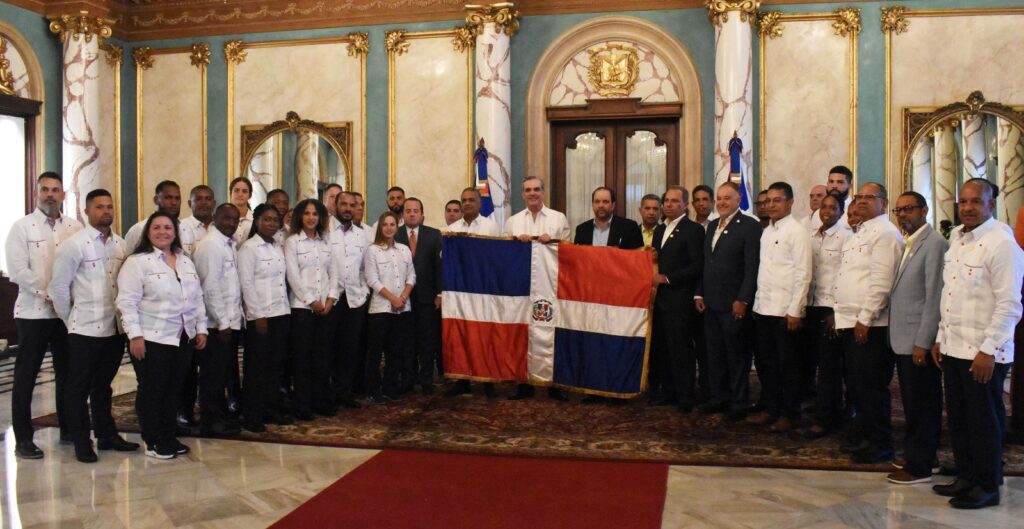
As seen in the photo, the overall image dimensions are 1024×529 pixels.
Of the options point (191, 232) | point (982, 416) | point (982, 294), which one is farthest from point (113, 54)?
point (982, 416)

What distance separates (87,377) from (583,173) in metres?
6.12

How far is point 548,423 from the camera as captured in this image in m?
5.13

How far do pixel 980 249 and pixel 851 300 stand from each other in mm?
859

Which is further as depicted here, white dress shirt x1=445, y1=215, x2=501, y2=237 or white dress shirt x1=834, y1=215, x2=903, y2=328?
white dress shirt x1=445, y1=215, x2=501, y2=237

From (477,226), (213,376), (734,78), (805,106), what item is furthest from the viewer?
(805,106)

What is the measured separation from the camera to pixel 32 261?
4.50m

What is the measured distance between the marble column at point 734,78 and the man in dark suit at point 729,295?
10.9ft

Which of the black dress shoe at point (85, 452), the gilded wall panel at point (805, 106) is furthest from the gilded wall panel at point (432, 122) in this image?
the black dress shoe at point (85, 452)

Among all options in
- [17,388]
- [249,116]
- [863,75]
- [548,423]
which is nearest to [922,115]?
[863,75]

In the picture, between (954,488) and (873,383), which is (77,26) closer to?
(873,383)

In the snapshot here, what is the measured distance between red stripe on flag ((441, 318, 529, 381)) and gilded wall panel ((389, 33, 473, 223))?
3612mm

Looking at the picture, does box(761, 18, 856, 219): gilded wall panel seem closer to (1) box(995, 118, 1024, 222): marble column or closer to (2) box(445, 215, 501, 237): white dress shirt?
(1) box(995, 118, 1024, 222): marble column

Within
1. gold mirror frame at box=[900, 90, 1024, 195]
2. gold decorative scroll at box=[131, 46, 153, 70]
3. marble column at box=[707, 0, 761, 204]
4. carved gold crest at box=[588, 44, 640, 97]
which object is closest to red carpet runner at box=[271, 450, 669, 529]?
marble column at box=[707, 0, 761, 204]

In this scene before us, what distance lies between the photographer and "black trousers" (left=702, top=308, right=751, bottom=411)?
206 inches
